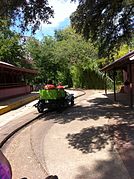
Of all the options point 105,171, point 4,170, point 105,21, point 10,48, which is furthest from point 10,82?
point 4,170

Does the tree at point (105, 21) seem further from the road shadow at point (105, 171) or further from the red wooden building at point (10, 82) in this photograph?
the road shadow at point (105, 171)

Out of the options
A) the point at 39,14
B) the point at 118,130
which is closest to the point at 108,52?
the point at 39,14

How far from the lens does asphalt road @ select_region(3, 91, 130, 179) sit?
24.3 ft

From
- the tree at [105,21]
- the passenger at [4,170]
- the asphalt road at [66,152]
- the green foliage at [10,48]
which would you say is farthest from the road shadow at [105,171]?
the green foliage at [10,48]

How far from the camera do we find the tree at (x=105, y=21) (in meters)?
18.5

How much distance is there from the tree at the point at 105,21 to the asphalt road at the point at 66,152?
696 cm

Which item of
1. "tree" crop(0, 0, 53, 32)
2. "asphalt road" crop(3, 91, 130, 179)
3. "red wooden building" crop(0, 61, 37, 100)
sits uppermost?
"tree" crop(0, 0, 53, 32)

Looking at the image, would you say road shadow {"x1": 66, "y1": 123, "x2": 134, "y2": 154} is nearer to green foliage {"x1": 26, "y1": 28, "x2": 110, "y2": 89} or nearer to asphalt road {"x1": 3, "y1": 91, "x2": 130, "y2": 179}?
asphalt road {"x1": 3, "y1": 91, "x2": 130, "y2": 179}

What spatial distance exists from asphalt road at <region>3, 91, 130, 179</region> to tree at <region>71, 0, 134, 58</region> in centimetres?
696

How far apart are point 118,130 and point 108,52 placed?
14400mm

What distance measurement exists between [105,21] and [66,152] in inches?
518

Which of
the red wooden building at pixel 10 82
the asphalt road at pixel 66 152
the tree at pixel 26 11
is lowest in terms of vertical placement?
the asphalt road at pixel 66 152

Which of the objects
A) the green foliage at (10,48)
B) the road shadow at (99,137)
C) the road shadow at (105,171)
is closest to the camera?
the road shadow at (105,171)

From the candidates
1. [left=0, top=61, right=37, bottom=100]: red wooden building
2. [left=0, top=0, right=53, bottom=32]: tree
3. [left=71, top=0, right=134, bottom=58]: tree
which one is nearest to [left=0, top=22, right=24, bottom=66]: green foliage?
[left=0, top=61, right=37, bottom=100]: red wooden building
